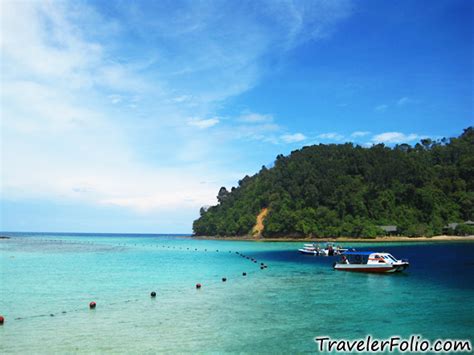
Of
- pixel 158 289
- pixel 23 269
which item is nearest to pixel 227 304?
pixel 158 289

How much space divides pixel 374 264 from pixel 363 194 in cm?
11013

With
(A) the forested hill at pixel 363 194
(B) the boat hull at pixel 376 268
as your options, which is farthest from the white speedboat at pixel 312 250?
(A) the forested hill at pixel 363 194

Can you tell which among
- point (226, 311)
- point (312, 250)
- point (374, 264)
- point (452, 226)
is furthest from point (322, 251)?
point (452, 226)

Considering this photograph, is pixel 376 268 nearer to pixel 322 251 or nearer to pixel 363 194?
pixel 322 251

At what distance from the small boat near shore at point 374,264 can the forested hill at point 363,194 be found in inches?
3577

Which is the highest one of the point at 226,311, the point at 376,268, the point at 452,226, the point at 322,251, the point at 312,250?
the point at 452,226

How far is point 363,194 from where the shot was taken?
15225cm

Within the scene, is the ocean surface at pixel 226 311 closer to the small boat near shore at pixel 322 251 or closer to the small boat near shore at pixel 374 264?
the small boat near shore at pixel 374 264

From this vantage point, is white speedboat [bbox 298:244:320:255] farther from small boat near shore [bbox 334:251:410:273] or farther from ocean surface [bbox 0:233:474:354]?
ocean surface [bbox 0:233:474:354]

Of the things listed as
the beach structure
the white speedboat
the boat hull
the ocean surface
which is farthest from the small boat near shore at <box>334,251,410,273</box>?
the beach structure

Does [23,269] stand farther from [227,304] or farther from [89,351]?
[89,351]

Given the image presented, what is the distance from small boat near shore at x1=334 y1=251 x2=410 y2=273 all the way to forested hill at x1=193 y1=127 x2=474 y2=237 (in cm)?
9086

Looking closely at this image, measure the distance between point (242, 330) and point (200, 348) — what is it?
3.42 meters

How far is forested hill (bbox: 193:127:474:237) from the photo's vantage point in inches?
5689
